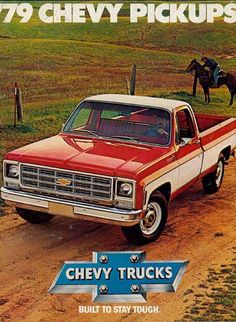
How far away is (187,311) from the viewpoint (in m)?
6.27

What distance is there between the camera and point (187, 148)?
872 centimetres

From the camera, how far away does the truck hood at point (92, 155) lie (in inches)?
290

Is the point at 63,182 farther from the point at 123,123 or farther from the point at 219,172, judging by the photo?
the point at 219,172

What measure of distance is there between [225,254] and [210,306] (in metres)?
1.47

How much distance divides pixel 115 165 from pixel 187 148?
5.39ft

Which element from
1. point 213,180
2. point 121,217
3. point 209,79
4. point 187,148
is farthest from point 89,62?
point 121,217

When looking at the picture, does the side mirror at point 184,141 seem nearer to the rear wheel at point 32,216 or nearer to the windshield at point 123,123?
the windshield at point 123,123

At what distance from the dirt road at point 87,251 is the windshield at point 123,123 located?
4.06ft

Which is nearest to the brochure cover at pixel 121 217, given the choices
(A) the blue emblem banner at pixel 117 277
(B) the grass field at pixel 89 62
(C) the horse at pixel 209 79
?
(A) the blue emblem banner at pixel 117 277

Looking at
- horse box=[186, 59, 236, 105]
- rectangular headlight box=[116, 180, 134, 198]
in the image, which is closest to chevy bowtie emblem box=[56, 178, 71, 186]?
rectangular headlight box=[116, 180, 134, 198]

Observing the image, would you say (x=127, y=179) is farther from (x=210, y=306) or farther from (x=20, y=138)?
(x=20, y=138)

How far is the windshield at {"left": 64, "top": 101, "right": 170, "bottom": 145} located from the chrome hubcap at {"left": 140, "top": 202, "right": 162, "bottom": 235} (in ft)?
3.10

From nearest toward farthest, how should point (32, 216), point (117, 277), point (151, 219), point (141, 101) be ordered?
point (117, 277) < point (151, 219) < point (32, 216) < point (141, 101)

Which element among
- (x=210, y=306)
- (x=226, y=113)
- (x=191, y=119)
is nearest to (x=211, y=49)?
(x=226, y=113)
